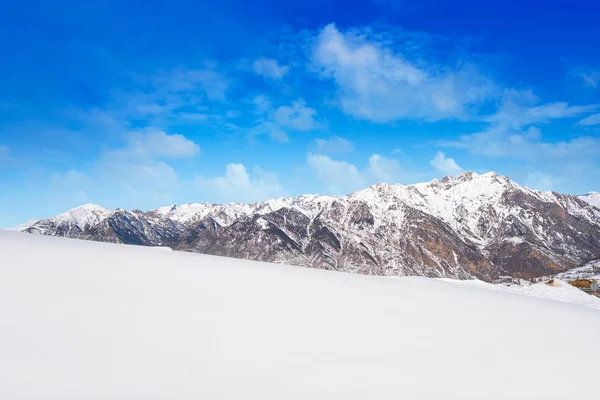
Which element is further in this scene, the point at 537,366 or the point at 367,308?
the point at 367,308

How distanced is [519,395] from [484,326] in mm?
1498

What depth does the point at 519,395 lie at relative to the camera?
4.05m

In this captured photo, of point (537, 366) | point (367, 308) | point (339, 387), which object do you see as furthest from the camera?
point (367, 308)

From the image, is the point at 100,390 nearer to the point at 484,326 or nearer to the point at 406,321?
the point at 406,321

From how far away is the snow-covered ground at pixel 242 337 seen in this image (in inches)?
142

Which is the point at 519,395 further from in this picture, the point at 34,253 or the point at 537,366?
the point at 34,253

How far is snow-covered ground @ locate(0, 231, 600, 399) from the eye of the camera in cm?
360

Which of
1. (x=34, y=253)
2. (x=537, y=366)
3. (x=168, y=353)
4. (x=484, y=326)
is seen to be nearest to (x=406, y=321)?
(x=484, y=326)

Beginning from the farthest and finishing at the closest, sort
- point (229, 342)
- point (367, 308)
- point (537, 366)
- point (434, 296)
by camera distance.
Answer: point (434, 296) → point (367, 308) → point (537, 366) → point (229, 342)

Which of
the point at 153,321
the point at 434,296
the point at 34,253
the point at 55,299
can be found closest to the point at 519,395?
the point at 434,296

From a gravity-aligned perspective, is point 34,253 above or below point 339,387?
above

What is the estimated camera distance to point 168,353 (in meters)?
3.87

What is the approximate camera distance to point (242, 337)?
4.32 meters

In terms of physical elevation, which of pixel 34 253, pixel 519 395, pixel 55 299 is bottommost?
pixel 519 395
